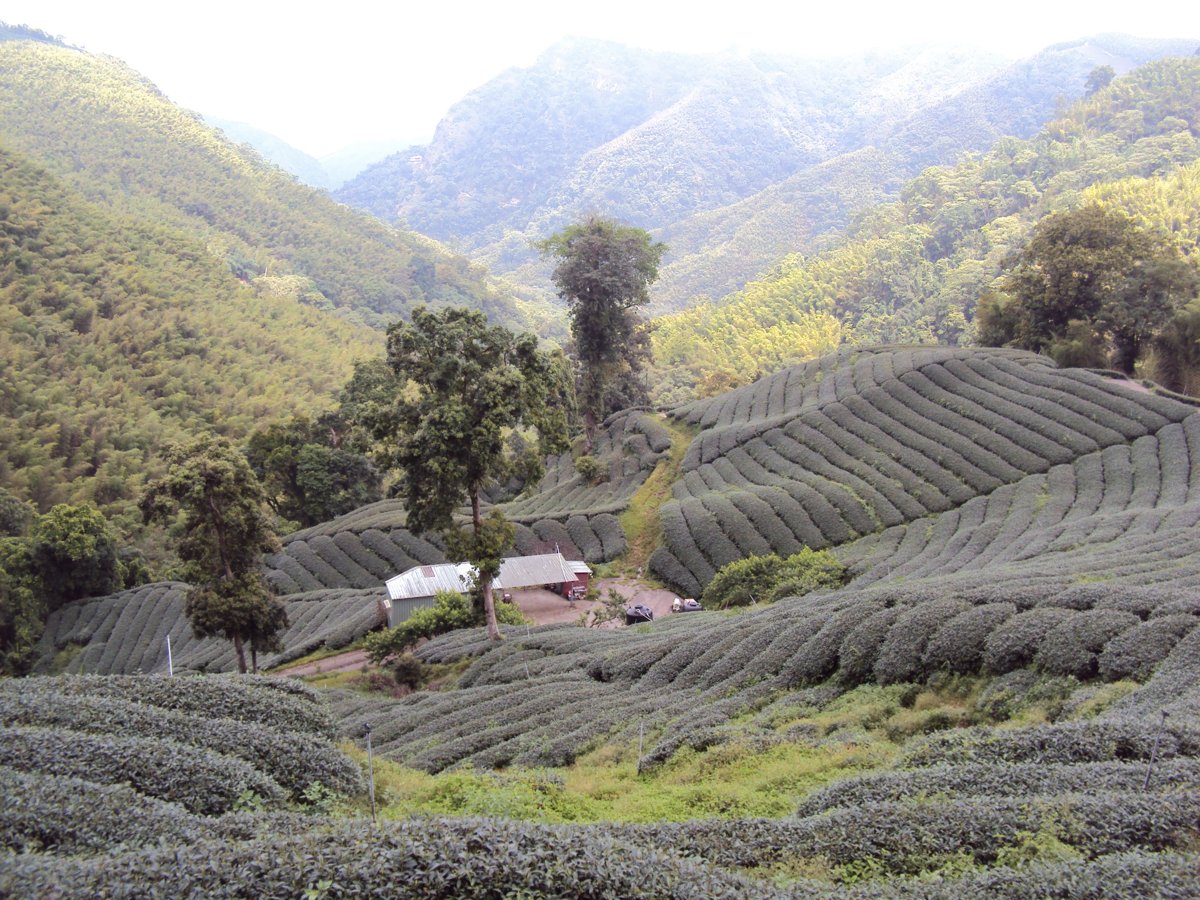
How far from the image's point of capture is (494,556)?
21703mm

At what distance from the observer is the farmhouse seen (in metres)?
30.3

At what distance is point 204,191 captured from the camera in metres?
114

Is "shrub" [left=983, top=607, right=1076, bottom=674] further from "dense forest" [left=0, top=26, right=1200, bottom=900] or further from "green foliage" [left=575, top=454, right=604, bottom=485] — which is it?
"green foliage" [left=575, top=454, right=604, bottom=485]

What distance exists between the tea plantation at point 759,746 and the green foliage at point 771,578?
113 cm

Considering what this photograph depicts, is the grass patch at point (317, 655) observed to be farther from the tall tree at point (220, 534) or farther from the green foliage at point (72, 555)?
the green foliage at point (72, 555)

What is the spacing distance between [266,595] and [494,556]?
19.5 feet

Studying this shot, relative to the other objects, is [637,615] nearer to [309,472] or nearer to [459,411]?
[459,411]

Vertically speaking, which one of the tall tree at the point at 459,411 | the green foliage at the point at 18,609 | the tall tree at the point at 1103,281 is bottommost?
the green foliage at the point at 18,609

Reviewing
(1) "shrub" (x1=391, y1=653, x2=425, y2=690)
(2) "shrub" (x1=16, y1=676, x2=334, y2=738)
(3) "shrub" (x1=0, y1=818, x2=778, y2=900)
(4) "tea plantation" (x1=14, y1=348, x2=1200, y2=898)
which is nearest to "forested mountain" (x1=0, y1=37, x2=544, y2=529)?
(1) "shrub" (x1=391, y1=653, x2=425, y2=690)

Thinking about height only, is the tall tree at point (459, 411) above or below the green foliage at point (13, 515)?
above

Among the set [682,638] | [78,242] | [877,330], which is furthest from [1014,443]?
[78,242]

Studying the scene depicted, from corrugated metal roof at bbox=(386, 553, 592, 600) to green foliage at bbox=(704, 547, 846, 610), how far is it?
6.22m

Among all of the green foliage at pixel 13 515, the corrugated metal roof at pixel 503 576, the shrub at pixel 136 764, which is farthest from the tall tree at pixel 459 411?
the green foliage at pixel 13 515

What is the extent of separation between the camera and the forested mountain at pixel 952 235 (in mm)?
86438
